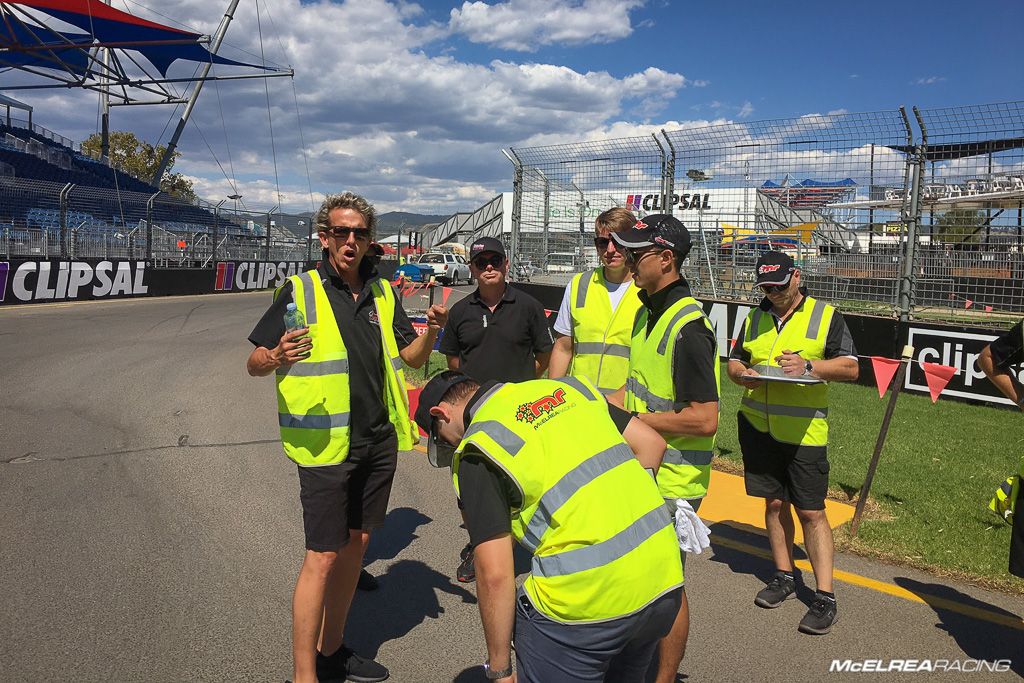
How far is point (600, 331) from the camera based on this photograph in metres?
4.28

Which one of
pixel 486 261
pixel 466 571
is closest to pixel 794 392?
pixel 486 261

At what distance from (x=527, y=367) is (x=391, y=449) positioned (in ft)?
5.62

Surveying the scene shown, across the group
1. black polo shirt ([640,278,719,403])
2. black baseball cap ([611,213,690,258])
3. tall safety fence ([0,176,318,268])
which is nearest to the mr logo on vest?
black polo shirt ([640,278,719,403])

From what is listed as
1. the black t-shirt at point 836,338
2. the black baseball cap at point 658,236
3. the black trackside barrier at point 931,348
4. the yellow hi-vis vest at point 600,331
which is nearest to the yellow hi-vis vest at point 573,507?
the black baseball cap at point 658,236

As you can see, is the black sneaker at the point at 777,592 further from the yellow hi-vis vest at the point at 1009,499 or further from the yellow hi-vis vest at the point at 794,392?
the yellow hi-vis vest at the point at 1009,499

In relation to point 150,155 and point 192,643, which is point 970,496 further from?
point 150,155

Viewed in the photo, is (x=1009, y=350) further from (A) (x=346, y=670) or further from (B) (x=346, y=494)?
(A) (x=346, y=670)

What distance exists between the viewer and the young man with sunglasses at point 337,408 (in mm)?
3123

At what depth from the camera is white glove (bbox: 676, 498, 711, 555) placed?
2.59 m

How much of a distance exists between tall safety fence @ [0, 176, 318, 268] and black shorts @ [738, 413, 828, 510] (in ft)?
64.5

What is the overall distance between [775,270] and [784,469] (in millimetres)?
1129

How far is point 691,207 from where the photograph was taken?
12.4 metres

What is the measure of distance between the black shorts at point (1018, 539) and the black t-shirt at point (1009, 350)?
1.90ft

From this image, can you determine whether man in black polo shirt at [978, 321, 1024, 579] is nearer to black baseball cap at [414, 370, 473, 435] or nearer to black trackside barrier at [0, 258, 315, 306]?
black baseball cap at [414, 370, 473, 435]
